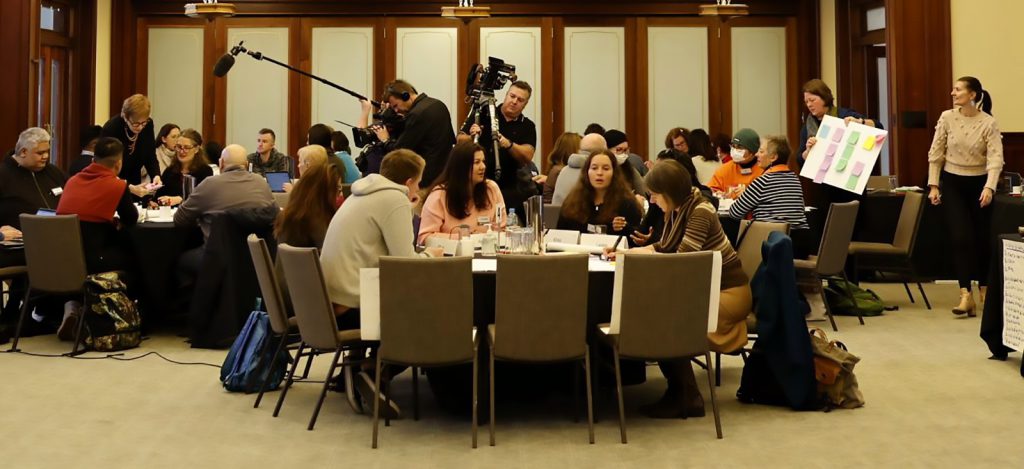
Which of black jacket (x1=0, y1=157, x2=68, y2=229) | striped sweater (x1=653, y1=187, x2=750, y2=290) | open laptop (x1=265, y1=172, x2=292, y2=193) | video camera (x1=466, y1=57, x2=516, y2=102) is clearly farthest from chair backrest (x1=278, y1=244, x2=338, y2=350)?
open laptop (x1=265, y1=172, x2=292, y2=193)

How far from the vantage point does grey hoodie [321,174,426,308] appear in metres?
4.82

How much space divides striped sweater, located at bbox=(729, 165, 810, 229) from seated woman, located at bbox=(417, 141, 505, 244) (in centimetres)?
211

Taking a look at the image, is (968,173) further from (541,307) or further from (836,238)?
(541,307)

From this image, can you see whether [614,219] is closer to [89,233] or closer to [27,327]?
[89,233]

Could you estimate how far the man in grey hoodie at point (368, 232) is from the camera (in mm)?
4820

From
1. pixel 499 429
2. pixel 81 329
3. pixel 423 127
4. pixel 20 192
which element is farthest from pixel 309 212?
pixel 20 192

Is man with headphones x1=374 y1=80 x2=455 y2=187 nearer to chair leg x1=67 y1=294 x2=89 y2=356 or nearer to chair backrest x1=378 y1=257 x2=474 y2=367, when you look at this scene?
chair leg x1=67 y1=294 x2=89 y2=356

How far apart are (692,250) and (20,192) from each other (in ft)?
15.3

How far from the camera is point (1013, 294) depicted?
5.86 metres

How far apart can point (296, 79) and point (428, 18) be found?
1658 millimetres

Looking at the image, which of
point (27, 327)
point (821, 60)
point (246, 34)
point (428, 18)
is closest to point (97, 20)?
point (246, 34)

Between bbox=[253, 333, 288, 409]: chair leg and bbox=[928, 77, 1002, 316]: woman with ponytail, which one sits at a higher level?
bbox=[928, 77, 1002, 316]: woman with ponytail

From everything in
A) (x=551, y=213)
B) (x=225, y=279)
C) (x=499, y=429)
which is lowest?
(x=499, y=429)

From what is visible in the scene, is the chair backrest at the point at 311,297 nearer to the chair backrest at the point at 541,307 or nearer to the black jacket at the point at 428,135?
the chair backrest at the point at 541,307
